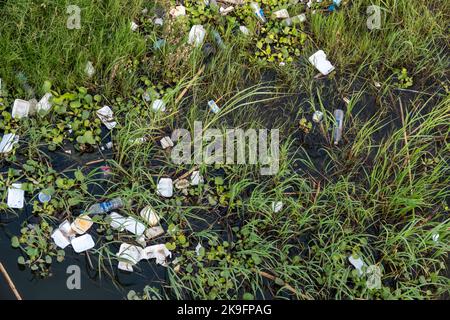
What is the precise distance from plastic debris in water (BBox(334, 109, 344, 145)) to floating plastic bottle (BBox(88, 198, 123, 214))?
1275 millimetres

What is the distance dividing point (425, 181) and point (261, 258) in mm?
1010

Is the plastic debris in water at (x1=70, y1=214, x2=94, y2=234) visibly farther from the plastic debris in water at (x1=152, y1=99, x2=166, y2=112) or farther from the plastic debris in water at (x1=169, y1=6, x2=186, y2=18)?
the plastic debris in water at (x1=169, y1=6, x2=186, y2=18)

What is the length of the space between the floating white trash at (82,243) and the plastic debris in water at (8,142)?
62cm

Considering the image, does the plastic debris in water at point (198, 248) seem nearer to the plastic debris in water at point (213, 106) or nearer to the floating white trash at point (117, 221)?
the floating white trash at point (117, 221)

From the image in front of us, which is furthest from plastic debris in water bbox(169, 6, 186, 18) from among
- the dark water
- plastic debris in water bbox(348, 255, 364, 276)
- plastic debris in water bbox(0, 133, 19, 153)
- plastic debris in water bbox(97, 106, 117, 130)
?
plastic debris in water bbox(348, 255, 364, 276)

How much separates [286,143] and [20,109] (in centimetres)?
146

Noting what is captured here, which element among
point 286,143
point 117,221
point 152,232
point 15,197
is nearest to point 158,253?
point 152,232

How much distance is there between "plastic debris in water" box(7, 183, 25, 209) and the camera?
2596 millimetres

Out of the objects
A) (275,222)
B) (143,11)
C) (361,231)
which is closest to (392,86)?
(361,231)

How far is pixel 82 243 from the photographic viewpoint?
8.36 feet

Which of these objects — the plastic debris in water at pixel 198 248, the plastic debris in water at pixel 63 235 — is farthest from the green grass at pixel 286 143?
the plastic debris in water at pixel 63 235

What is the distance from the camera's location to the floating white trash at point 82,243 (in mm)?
2541

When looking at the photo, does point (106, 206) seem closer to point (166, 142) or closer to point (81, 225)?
point (81, 225)

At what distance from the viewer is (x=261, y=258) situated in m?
2.59
